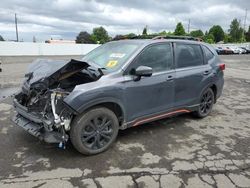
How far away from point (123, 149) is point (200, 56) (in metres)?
2.78

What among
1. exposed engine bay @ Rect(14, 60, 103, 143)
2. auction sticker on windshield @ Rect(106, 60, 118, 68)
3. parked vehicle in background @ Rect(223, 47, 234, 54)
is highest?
auction sticker on windshield @ Rect(106, 60, 118, 68)

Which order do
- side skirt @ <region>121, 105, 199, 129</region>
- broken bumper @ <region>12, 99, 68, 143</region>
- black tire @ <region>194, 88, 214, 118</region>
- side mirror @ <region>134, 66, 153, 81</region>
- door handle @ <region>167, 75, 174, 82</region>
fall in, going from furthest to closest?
black tire @ <region>194, 88, 214, 118</region> < door handle @ <region>167, 75, 174, 82</region> < side skirt @ <region>121, 105, 199, 129</region> < side mirror @ <region>134, 66, 153, 81</region> < broken bumper @ <region>12, 99, 68, 143</region>

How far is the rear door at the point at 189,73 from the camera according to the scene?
4.99 m

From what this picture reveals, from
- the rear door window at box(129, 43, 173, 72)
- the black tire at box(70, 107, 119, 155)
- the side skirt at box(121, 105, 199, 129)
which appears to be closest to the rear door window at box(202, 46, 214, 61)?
the side skirt at box(121, 105, 199, 129)

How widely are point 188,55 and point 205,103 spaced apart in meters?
1.27

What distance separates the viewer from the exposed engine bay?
11.9ft

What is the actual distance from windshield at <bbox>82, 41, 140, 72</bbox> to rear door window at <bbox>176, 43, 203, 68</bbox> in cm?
97

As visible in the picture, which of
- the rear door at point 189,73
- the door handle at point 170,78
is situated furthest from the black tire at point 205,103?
the door handle at point 170,78

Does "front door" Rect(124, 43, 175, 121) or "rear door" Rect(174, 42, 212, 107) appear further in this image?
"rear door" Rect(174, 42, 212, 107)

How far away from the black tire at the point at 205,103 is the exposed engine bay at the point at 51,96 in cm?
268

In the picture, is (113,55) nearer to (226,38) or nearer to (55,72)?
(55,72)

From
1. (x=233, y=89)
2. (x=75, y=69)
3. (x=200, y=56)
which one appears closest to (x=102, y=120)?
(x=75, y=69)

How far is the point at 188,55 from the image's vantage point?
17.3 ft

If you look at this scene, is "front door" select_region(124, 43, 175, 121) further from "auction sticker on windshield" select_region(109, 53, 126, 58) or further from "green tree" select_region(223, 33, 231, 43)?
"green tree" select_region(223, 33, 231, 43)
